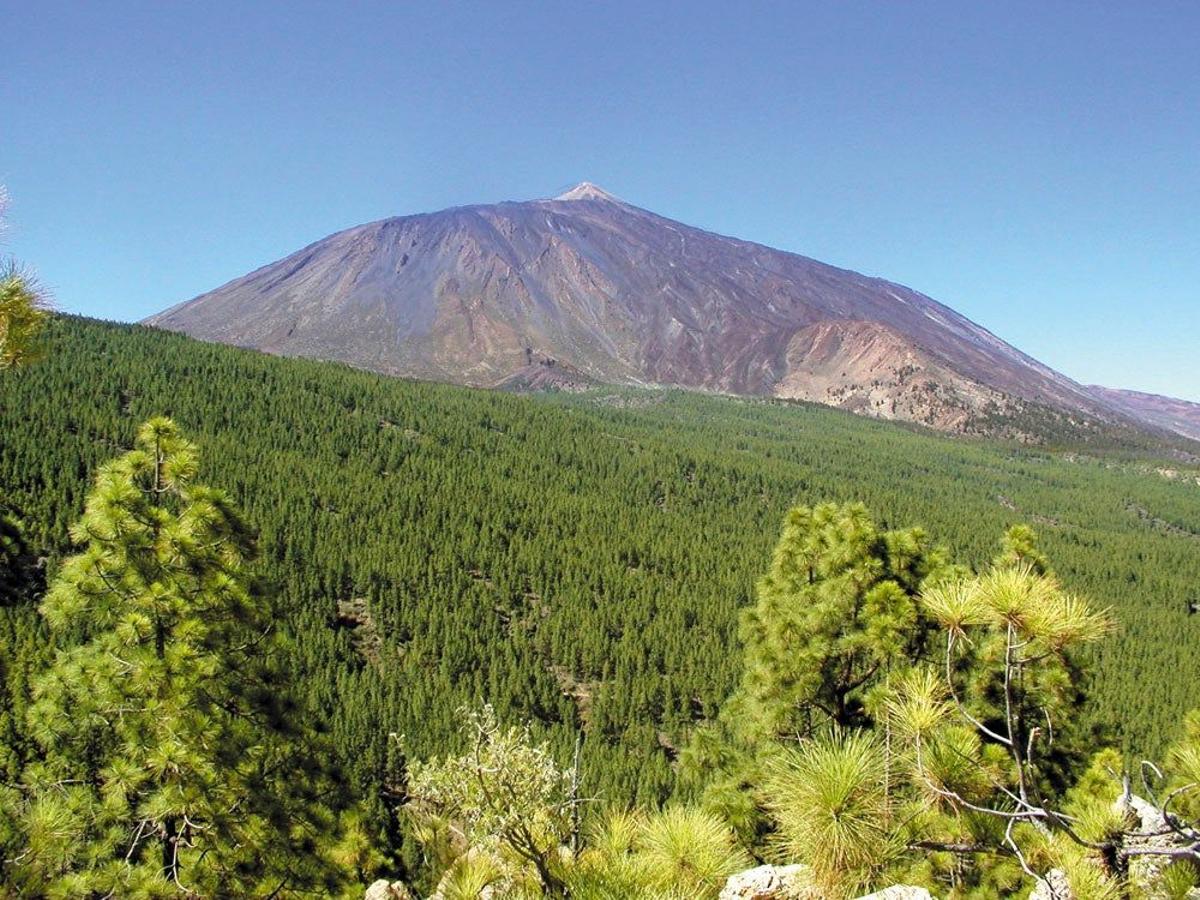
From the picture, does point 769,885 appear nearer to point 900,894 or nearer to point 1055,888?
point 900,894

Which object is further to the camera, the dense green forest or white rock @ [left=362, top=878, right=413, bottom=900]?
the dense green forest

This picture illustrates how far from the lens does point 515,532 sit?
265ft

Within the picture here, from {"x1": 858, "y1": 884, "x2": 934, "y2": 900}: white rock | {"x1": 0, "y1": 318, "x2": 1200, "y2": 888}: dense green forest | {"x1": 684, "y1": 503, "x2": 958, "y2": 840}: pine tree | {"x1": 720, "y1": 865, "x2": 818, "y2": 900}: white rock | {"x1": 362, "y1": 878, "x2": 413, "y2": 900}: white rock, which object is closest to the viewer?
{"x1": 858, "y1": 884, "x2": 934, "y2": 900}: white rock

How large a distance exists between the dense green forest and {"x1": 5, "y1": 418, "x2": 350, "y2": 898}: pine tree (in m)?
9.81

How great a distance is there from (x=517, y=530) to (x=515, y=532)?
311 millimetres

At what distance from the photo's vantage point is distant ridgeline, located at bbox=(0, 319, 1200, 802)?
49.0 metres

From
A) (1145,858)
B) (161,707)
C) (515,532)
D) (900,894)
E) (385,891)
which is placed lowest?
(515,532)

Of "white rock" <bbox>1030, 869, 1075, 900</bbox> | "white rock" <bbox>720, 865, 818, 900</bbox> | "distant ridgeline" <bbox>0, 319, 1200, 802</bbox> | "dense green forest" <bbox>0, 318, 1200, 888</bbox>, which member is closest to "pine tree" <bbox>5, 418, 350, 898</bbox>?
"white rock" <bbox>720, 865, 818, 900</bbox>

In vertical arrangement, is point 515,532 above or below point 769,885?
below

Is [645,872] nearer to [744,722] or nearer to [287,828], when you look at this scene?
[287,828]

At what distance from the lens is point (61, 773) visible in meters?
7.99

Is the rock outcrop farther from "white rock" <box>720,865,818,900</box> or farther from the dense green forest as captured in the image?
the dense green forest

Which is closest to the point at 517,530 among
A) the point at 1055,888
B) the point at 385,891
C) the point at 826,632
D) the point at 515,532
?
the point at 515,532

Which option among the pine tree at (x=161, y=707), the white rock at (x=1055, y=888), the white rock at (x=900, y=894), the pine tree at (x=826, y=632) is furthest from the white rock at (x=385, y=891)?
the white rock at (x=1055, y=888)
